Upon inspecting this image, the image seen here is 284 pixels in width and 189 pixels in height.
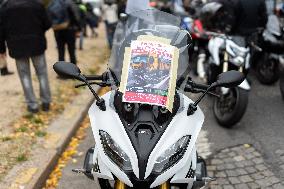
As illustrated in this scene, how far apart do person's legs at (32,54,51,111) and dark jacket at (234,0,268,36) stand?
336 centimetres

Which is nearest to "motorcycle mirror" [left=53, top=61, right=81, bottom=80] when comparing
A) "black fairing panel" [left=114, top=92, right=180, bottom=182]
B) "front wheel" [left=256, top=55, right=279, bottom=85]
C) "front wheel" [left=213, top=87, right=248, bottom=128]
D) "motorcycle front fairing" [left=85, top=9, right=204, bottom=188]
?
"motorcycle front fairing" [left=85, top=9, right=204, bottom=188]

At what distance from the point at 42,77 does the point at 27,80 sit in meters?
0.26

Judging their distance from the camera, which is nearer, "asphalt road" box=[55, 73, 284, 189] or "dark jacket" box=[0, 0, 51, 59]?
"asphalt road" box=[55, 73, 284, 189]

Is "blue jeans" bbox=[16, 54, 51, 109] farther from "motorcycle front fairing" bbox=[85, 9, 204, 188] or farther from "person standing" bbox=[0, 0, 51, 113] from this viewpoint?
"motorcycle front fairing" bbox=[85, 9, 204, 188]

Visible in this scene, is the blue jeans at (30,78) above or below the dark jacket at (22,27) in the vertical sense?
below

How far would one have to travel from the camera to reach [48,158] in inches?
207

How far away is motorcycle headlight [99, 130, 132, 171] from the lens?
301 cm

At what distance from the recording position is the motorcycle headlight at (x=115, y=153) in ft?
9.86

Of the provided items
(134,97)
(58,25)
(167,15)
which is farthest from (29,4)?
(134,97)

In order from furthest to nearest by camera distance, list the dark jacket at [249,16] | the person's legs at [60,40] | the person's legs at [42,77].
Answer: the person's legs at [60,40] < the dark jacket at [249,16] < the person's legs at [42,77]

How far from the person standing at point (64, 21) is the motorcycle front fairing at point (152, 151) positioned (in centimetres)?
483

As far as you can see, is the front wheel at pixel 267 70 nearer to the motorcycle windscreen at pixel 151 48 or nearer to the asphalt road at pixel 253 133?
the asphalt road at pixel 253 133

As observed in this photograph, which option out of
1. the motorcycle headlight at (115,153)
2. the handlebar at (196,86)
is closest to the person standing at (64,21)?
the handlebar at (196,86)

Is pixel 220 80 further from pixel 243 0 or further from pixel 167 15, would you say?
pixel 243 0
